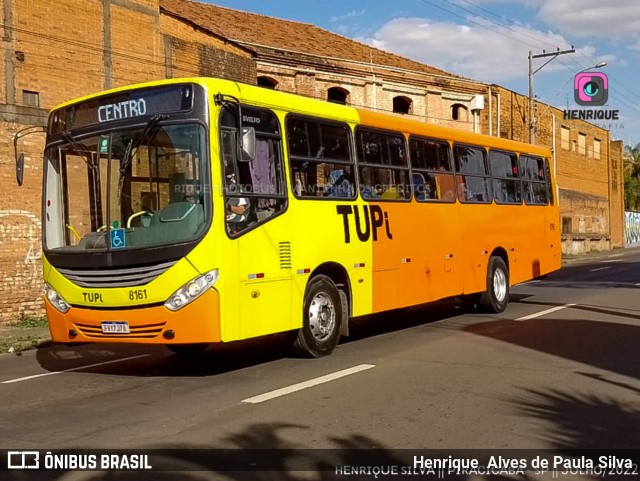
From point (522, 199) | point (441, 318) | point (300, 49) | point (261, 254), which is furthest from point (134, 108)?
point (300, 49)

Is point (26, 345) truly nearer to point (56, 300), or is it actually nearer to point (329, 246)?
point (56, 300)

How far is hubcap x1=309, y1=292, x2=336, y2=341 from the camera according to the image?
9.62 meters

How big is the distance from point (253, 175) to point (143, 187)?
122cm

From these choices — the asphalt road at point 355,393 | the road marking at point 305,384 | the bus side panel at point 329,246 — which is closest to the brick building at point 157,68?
the asphalt road at point 355,393

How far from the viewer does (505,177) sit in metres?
14.9

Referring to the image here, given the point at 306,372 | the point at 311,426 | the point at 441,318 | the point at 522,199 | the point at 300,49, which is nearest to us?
the point at 311,426

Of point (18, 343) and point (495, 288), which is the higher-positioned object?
point (495, 288)

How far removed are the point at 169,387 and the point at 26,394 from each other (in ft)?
4.89

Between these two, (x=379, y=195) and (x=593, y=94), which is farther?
(x=593, y=94)

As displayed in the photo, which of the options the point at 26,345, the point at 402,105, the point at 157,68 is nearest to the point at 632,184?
the point at 402,105

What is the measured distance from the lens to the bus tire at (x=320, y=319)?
9492 mm

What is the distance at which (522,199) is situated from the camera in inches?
608

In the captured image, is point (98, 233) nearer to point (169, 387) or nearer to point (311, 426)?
point (169, 387)

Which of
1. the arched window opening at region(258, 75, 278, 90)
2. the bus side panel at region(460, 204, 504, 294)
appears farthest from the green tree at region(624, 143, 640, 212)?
the bus side panel at region(460, 204, 504, 294)
